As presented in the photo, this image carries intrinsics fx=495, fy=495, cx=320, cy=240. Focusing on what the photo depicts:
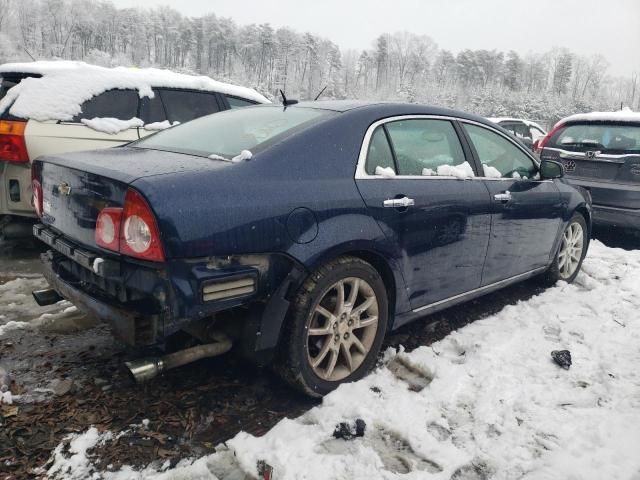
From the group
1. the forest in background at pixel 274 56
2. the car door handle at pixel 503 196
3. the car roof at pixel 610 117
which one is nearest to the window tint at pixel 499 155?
the car door handle at pixel 503 196

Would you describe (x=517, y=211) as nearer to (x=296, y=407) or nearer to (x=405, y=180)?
(x=405, y=180)

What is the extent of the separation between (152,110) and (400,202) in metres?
3.78

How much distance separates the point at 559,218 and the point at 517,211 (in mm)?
846

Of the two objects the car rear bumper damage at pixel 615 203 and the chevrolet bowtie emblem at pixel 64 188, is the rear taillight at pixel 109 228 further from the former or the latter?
the car rear bumper damage at pixel 615 203

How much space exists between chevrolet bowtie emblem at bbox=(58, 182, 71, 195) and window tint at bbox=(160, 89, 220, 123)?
3369mm

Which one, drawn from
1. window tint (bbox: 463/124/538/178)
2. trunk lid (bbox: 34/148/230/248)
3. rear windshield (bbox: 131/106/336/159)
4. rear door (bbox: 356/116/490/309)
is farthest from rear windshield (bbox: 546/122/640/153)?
trunk lid (bbox: 34/148/230/248)

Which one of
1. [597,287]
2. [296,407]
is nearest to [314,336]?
[296,407]

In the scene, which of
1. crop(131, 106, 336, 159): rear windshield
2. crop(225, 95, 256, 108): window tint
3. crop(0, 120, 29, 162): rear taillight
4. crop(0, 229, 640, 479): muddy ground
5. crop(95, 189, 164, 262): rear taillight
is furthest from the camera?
crop(225, 95, 256, 108): window tint

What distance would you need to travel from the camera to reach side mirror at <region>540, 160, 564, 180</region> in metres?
4.00

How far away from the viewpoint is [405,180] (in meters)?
2.81

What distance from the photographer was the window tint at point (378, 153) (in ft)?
8.82

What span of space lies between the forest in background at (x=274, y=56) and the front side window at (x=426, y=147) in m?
90.8

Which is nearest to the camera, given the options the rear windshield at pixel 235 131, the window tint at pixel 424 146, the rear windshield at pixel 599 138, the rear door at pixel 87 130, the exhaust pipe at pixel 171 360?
the exhaust pipe at pixel 171 360

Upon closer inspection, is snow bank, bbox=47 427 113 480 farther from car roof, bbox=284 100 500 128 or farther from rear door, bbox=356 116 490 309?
car roof, bbox=284 100 500 128
